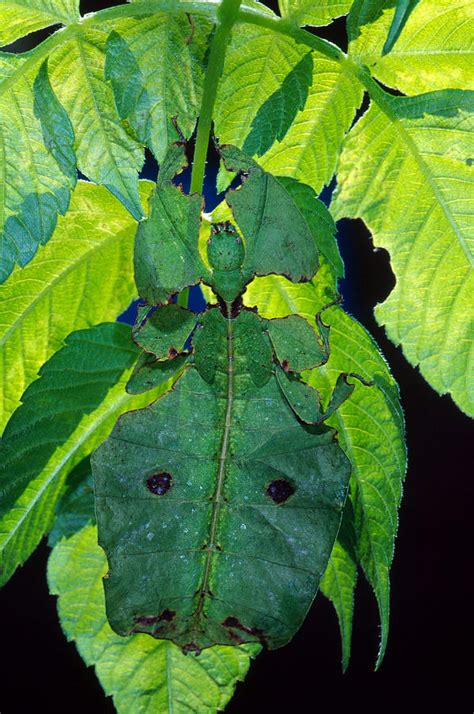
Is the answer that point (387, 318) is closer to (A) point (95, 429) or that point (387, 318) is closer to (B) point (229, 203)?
(B) point (229, 203)

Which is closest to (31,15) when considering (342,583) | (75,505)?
(75,505)

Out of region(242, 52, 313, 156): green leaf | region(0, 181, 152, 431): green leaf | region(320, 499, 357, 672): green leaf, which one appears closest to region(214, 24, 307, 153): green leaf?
region(242, 52, 313, 156): green leaf

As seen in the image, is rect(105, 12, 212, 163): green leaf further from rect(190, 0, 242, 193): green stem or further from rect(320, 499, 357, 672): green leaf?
rect(320, 499, 357, 672): green leaf

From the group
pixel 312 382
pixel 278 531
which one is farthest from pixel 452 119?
pixel 278 531

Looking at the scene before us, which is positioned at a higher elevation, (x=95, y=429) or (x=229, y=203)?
(x=229, y=203)

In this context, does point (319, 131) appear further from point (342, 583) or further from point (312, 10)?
point (342, 583)
